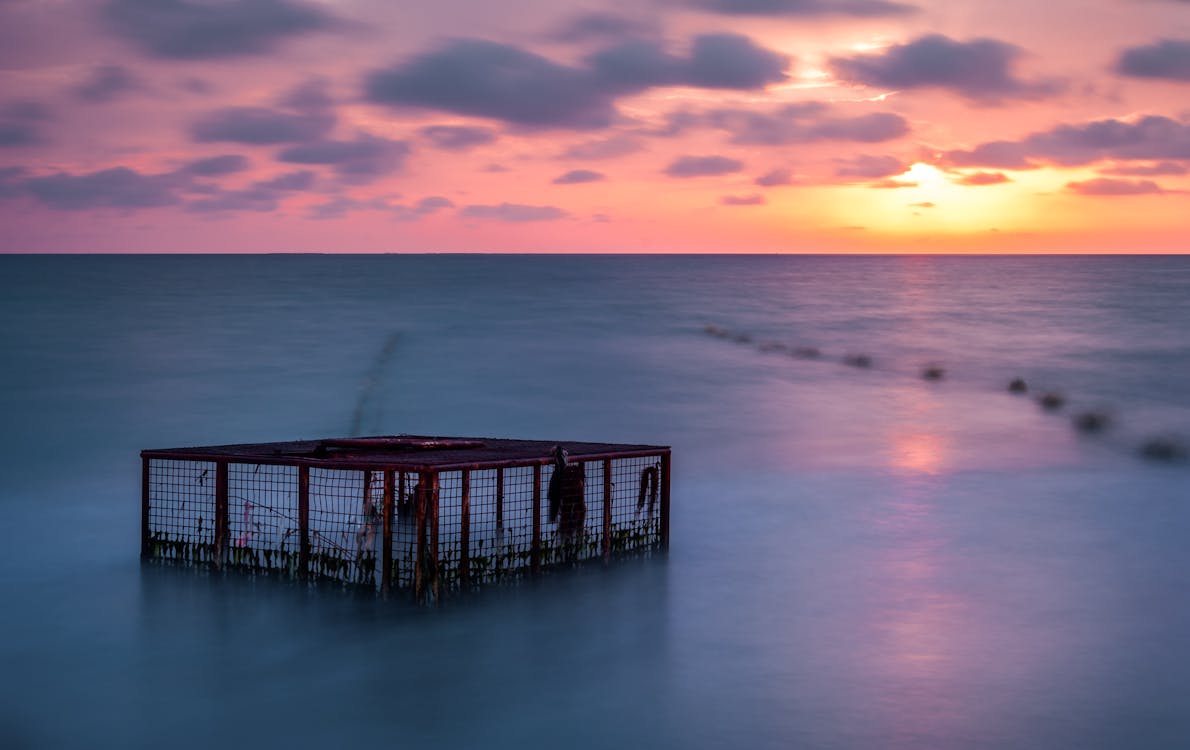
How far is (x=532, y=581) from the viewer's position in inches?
667

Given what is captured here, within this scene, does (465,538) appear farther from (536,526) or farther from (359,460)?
(359,460)

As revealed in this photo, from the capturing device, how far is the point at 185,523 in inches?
809

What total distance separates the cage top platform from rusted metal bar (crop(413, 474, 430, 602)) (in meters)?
0.25

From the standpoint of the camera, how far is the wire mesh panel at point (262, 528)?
17.2 metres

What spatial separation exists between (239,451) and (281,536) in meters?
2.11

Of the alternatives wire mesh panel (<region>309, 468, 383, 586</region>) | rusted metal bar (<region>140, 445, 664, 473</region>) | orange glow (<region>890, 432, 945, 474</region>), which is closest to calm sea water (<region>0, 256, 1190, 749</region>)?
orange glow (<region>890, 432, 945, 474</region>)

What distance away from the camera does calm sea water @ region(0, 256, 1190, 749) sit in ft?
42.7

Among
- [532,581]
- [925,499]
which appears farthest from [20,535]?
[925,499]

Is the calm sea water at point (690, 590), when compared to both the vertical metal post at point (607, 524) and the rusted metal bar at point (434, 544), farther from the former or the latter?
the vertical metal post at point (607, 524)

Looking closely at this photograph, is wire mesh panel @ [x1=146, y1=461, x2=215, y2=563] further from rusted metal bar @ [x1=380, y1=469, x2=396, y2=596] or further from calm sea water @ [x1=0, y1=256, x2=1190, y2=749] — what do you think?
rusted metal bar @ [x1=380, y1=469, x2=396, y2=596]

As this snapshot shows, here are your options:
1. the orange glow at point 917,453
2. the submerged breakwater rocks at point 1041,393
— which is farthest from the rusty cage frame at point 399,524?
the submerged breakwater rocks at point 1041,393

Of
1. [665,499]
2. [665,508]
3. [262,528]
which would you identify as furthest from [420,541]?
[665,508]

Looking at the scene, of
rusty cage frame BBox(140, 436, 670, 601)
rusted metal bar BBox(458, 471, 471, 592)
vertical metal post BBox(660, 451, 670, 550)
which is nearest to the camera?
rusted metal bar BBox(458, 471, 471, 592)

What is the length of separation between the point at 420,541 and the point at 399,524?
3.67 m
